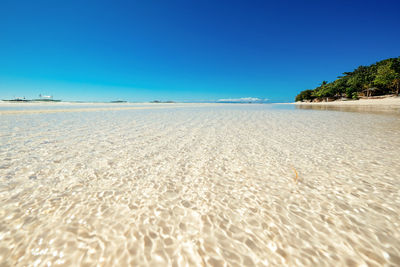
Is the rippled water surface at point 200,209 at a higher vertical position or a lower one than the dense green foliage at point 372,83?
lower

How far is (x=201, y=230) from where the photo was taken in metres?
2.17

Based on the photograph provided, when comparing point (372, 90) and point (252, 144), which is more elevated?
point (372, 90)

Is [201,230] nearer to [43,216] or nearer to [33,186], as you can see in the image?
[43,216]

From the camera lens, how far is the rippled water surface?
6.01 feet

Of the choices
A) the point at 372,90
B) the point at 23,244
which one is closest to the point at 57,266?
the point at 23,244

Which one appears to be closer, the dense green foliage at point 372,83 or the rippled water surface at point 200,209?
the rippled water surface at point 200,209

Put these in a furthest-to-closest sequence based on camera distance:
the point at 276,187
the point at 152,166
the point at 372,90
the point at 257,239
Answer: the point at 372,90, the point at 152,166, the point at 276,187, the point at 257,239

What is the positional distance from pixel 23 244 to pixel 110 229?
93cm

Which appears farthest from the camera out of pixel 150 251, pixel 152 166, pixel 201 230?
pixel 152 166

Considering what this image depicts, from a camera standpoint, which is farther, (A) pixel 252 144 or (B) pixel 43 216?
(A) pixel 252 144

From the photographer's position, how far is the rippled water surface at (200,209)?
6.01ft

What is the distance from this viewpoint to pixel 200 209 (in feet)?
8.36

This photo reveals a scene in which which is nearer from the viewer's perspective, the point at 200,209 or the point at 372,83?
the point at 200,209

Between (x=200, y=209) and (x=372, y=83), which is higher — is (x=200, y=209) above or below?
below
